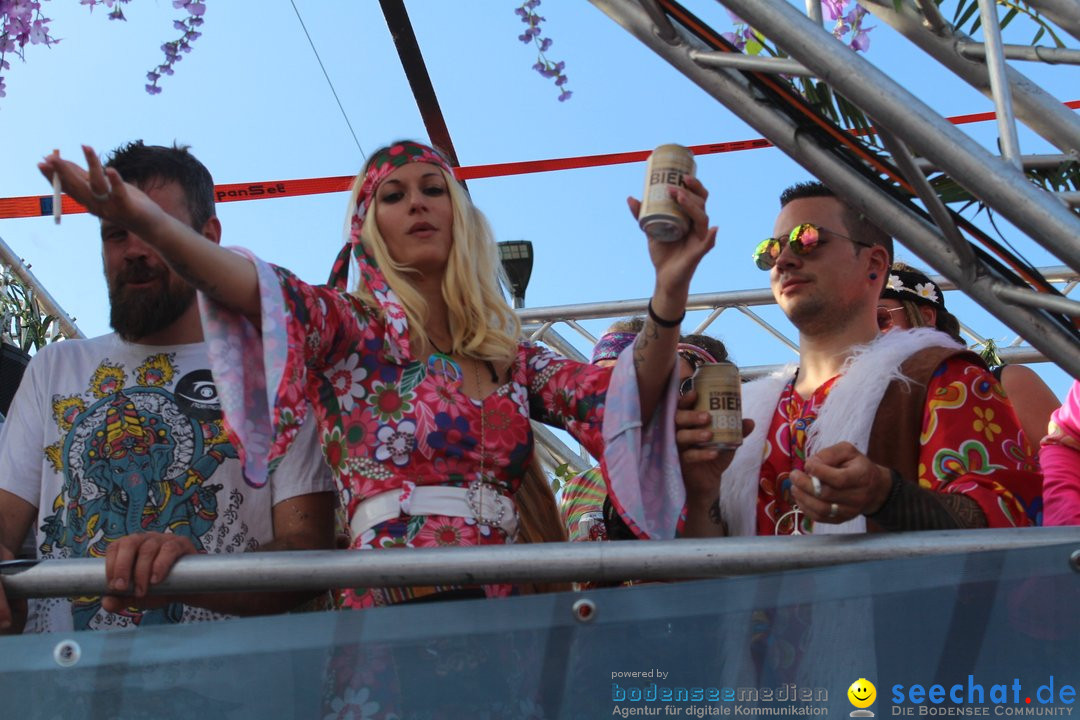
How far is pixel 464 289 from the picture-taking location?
104 inches

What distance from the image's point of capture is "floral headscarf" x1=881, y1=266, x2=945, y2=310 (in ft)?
12.7

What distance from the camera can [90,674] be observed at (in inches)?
81.0

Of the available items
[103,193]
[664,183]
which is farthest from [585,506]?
[103,193]

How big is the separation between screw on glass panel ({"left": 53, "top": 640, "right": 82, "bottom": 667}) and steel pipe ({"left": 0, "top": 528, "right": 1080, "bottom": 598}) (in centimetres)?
24

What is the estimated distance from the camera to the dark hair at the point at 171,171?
3.01 metres

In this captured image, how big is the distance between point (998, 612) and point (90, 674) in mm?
1355

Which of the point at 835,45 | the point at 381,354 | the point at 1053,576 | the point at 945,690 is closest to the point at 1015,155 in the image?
the point at 835,45

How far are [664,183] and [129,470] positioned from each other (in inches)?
46.9

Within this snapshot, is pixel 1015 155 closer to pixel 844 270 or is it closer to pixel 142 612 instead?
pixel 844 270

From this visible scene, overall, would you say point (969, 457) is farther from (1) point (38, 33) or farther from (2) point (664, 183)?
(1) point (38, 33)

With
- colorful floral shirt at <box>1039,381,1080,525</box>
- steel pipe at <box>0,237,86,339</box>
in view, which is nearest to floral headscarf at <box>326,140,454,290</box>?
colorful floral shirt at <box>1039,381,1080,525</box>

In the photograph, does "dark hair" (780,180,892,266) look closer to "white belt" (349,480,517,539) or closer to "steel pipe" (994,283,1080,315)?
"steel pipe" (994,283,1080,315)

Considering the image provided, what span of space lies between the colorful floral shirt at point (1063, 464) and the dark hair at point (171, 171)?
191 cm

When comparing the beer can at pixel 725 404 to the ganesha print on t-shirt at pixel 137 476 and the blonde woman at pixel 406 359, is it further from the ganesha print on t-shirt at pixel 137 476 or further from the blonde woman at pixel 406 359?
the ganesha print on t-shirt at pixel 137 476
